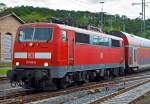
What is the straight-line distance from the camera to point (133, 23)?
375 ft

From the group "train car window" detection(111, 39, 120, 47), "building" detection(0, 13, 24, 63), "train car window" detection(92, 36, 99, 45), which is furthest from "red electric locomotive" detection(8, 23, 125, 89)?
"building" detection(0, 13, 24, 63)

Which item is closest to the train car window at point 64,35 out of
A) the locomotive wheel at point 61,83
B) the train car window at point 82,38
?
the train car window at point 82,38

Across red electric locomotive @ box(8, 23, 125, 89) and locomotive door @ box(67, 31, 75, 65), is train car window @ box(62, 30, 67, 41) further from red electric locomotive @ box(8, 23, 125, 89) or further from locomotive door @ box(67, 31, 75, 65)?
locomotive door @ box(67, 31, 75, 65)

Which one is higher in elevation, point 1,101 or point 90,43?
point 90,43

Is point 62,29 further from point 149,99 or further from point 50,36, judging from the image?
point 149,99

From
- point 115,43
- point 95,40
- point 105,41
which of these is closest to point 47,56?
point 95,40

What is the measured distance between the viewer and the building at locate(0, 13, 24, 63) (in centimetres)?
5309

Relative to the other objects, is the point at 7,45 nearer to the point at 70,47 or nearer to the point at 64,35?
the point at 70,47

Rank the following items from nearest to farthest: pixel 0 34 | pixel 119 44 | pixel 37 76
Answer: pixel 37 76 → pixel 119 44 → pixel 0 34

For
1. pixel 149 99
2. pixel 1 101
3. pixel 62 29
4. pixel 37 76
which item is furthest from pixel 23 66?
pixel 149 99

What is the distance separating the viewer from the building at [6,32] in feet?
174

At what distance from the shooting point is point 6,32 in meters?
54.2

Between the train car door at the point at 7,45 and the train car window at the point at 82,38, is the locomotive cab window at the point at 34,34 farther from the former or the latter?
the train car door at the point at 7,45

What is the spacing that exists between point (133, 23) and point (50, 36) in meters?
95.4
